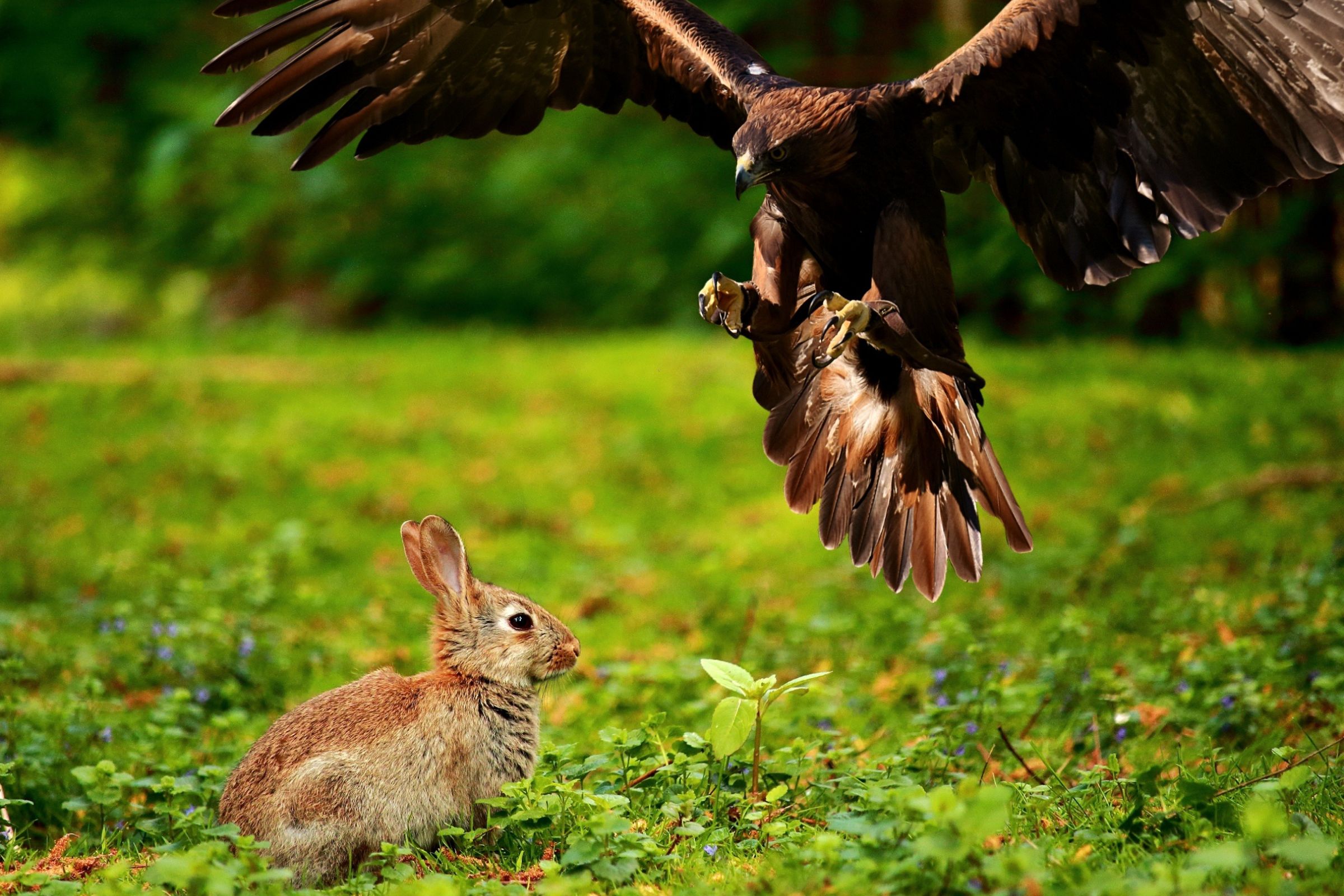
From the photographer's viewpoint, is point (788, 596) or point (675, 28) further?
point (788, 596)

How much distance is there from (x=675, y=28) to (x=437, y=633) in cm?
206

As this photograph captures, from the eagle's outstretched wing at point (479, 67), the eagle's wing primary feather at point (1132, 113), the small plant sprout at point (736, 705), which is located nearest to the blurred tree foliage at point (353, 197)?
the eagle's outstretched wing at point (479, 67)

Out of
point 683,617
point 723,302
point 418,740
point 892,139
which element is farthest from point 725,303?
point 683,617

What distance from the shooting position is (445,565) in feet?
12.9

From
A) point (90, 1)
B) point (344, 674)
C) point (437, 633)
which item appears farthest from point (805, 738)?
point (90, 1)

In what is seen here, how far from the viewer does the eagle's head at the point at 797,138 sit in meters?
3.99

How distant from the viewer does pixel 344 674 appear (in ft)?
17.8

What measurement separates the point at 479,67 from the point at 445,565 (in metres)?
1.84

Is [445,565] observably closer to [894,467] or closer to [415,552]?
[415,552]

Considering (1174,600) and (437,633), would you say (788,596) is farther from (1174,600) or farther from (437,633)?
(437,633)

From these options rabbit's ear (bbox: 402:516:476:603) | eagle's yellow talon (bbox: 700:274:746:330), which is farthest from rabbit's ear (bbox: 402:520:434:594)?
eagle's yellow talon (bbox: 700:274:746:330)

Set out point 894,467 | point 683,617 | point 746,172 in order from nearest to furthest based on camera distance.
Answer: point 746,172 → point 894,467 → point 683,617

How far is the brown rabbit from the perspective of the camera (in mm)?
3457

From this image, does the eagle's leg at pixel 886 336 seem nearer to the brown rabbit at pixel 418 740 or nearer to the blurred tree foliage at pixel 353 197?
the brown rabbit at pixel 418 740
